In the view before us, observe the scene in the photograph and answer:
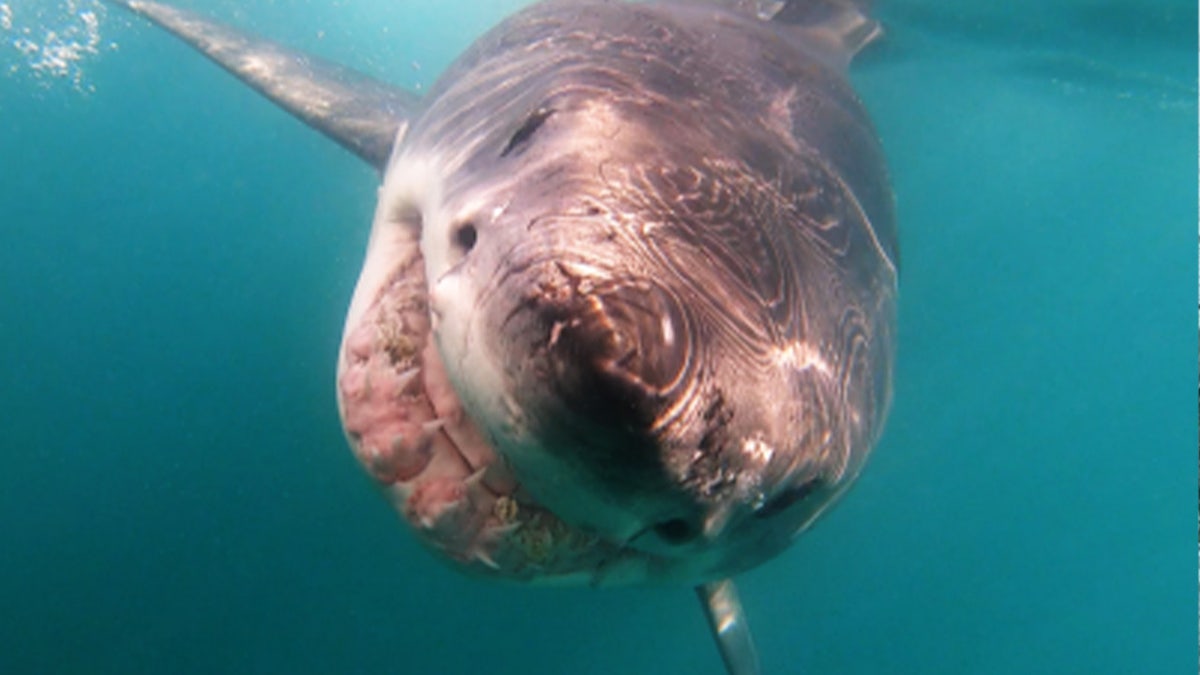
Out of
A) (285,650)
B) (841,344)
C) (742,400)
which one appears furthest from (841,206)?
(285,650)

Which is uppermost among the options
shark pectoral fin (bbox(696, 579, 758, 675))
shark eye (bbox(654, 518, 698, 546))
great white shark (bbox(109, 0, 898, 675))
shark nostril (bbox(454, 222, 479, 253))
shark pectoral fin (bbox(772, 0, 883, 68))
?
shark nostril (bbox(454, 222, 479, 253))

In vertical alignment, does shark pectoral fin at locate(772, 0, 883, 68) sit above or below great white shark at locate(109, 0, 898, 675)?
below

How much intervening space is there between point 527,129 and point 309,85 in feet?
16.8

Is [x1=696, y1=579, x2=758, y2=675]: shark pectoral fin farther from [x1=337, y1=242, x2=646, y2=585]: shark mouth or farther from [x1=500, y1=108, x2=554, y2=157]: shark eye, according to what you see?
[x1=500, y1=108, x2=554, y2=157]: shark eye

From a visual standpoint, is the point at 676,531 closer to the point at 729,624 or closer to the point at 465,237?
the point at 465,237

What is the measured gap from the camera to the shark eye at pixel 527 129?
6.49ft

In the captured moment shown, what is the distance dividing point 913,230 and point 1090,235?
1799cm

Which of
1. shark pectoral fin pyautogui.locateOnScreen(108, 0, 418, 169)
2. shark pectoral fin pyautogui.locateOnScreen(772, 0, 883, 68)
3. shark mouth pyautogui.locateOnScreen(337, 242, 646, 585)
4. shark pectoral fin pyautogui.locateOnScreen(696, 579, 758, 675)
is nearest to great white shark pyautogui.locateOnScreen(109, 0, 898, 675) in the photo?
shark mouth pyautogui.locateOnScreen(337, 242, 646, 585)

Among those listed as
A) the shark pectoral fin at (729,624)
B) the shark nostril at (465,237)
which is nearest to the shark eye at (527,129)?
the shark nostril at (465,237)

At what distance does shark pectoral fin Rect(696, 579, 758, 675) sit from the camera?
511 cm

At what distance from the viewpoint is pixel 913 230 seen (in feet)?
80.2

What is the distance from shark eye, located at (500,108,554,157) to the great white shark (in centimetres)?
1

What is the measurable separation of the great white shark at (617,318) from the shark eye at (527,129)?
1 centimetres

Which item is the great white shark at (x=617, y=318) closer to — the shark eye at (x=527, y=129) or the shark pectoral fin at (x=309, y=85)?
the shark eye at (x=527, y=129)
